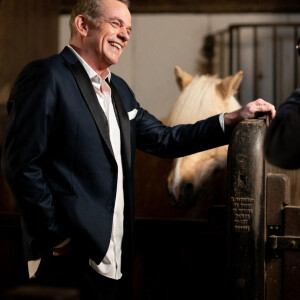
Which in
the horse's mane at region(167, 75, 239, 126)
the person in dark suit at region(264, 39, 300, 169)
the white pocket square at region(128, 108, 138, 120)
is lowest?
the person in dark suit at region(264, 39, 300, 169)

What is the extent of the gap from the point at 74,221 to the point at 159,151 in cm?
39

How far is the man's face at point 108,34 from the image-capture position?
3.98ft

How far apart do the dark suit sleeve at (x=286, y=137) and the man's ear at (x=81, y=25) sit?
69cm

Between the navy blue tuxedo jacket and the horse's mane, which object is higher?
the horse's mane

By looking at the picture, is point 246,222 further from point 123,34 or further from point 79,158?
point 123,34

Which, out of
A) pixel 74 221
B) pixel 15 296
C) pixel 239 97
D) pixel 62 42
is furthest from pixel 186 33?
pixel 15 296

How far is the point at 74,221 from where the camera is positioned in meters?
1.12

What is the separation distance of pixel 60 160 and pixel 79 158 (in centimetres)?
5

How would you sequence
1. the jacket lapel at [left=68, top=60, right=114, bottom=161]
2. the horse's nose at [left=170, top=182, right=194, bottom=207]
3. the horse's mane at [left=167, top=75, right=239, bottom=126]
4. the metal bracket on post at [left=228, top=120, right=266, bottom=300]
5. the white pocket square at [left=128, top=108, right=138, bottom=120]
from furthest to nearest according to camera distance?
the horse's mane at [left=167, top=75, right=239, bottom=126]
the horse's nose at [left=170, top=182, right=194, bottom=207]
the white pocket square at [left=128, top=108, right=138, bottom=120]
the jacket lapel at [left=68, top=60, right=114, bottom=161]
the metal bracket on post at [left=228, top=120, right=266, bottom=300]

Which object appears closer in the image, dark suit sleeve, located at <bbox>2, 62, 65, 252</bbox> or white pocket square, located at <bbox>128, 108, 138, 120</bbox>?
dark suit sleeve, located at <bbox>2, 62, 65, 252</bbox>

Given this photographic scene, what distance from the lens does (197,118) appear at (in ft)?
5.98

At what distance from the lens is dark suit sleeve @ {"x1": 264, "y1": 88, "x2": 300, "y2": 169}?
69cm

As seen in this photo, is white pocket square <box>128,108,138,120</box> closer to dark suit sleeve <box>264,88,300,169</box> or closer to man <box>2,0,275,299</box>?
man <box>2,0,275,299</box>

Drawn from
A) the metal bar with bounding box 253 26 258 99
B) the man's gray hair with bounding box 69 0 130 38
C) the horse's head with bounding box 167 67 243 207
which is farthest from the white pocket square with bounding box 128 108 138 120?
the metal bar with bounding box 253 26 258 99
